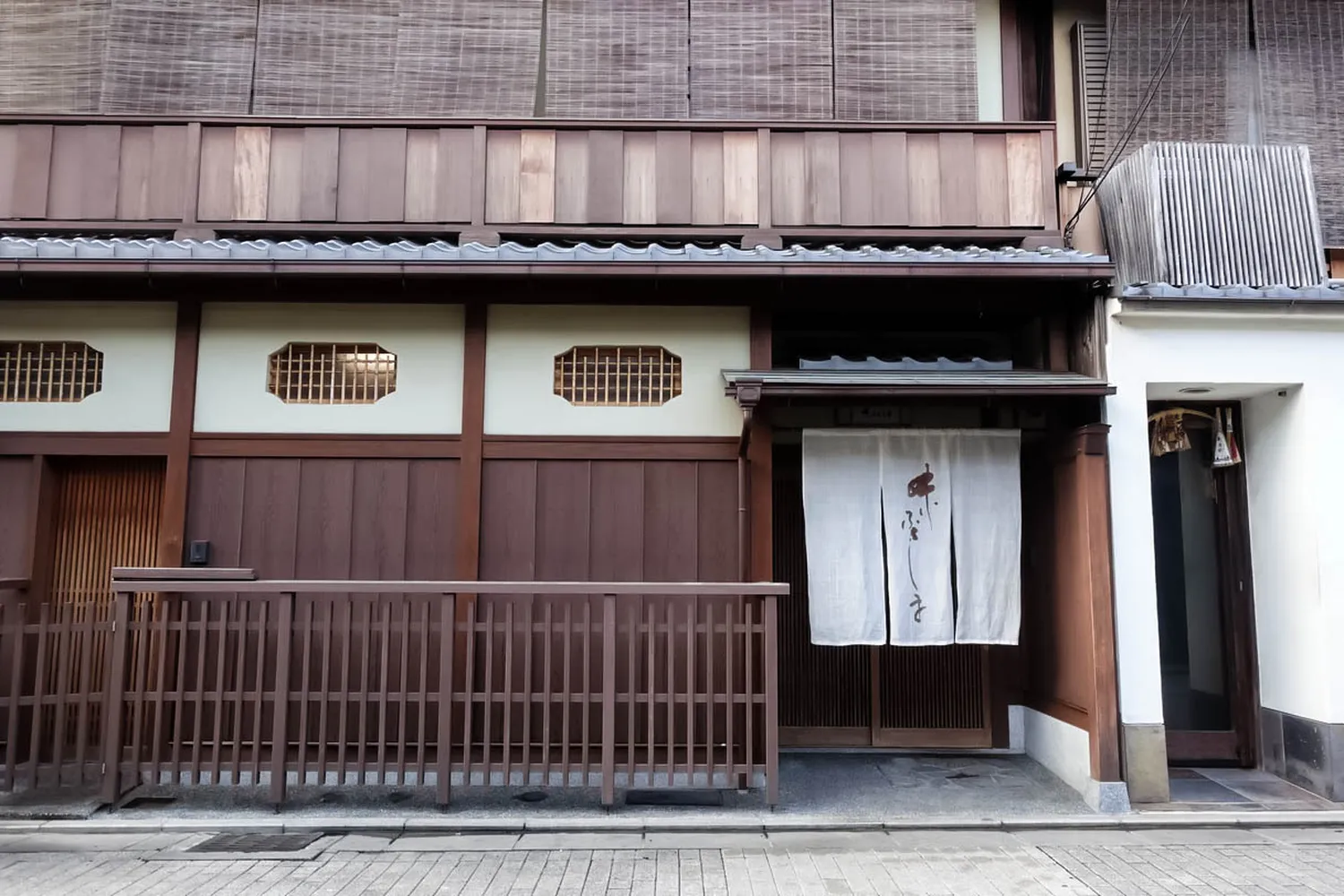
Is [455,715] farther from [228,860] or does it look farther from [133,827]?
[133,827]

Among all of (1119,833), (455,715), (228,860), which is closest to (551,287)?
(455,715)

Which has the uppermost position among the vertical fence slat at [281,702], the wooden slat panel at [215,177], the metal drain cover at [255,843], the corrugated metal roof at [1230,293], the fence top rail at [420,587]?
the wooden slat panel at [215,177]

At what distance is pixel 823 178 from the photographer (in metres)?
7.89

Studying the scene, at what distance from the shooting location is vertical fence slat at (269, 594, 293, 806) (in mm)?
6582

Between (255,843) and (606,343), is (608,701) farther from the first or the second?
(606,343)

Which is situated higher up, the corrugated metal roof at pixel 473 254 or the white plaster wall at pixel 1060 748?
the corrugated metal roof at pixel 473 254

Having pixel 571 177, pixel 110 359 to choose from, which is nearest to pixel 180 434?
pixel 110 359

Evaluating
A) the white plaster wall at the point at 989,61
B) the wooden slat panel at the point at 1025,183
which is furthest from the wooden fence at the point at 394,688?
the white plaster wall at the point at 989,61

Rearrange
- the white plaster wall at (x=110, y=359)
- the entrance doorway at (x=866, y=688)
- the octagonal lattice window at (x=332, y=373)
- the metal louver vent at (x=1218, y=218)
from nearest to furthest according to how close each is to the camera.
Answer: the metal louver vent at (x=1218, y=218) → the white plaster wall at (x=110, y=359) → the octagonal lattice window at (x=332, y=373) → the entrance doorway at (x=866, y=688)

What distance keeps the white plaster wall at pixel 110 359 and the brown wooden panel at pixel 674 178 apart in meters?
4.81

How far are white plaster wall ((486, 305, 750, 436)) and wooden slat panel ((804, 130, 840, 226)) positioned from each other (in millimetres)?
1239

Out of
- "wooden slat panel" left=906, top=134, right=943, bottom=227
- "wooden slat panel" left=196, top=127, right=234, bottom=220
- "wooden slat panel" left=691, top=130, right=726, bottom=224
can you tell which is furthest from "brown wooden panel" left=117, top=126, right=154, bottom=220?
"wooden slat panel" left=906, top=134, right=943, bottom=227

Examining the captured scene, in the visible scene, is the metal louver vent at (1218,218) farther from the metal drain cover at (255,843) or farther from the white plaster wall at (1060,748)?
the metal drain cover at (255,843)

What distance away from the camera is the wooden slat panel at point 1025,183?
307 inches
